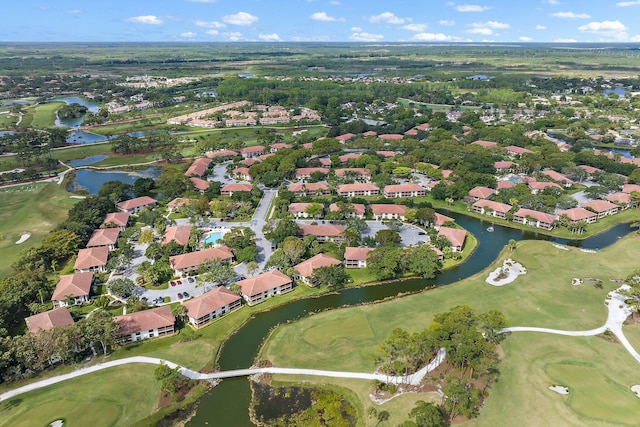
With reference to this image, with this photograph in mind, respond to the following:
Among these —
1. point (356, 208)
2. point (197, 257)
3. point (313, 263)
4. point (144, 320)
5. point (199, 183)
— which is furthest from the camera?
point (199, 183)

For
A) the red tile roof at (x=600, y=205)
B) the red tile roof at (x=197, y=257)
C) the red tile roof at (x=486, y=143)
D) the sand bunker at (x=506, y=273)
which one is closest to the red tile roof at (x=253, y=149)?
the red tile roof at (x=197, y=257)

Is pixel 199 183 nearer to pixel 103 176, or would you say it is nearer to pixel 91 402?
pixel 103 176

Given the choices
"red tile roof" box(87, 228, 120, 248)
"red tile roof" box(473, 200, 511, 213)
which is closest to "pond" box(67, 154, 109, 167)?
"red tile roof" box(87, 228, 120, 248)

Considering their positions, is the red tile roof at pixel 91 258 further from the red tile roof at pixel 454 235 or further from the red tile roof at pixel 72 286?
the red tile roof at pixel 454 235

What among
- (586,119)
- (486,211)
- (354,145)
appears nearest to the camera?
(486,211)

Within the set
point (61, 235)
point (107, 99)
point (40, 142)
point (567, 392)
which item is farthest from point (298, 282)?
point (107, 99)

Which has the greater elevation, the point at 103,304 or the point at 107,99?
the point at 107,99

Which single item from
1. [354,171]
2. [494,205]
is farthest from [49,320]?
[494,205]

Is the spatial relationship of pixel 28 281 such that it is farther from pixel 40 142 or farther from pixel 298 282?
pixel 40 142

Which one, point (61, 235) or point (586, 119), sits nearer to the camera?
point (61, 235)
